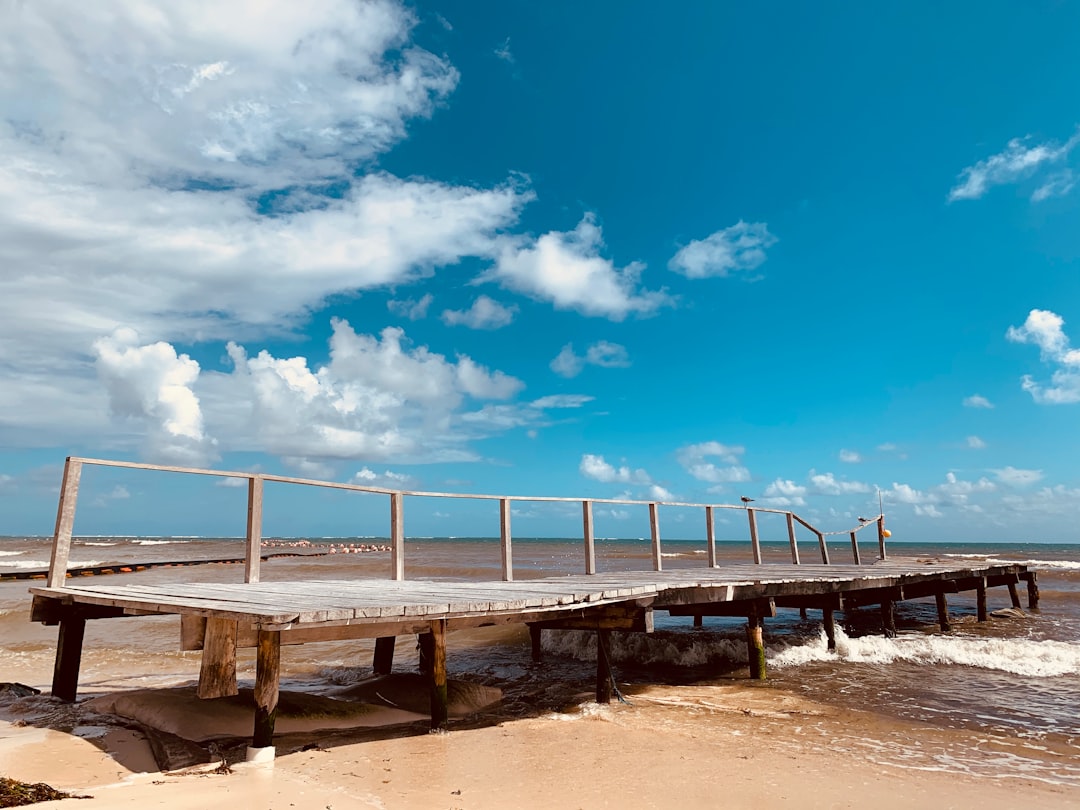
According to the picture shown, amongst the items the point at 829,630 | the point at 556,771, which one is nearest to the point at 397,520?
the point at 556,771

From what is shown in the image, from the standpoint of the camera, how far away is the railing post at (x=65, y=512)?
6961 millimetres

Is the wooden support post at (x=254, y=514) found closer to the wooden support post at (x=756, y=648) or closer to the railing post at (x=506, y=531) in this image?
the railing post at (x=506, y=531)

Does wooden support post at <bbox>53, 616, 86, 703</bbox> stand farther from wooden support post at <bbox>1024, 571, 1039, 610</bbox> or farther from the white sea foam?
wooden support post at <bbox>1024, 571, 1039, 610</bbox>

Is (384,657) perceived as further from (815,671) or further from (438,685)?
(815,671)

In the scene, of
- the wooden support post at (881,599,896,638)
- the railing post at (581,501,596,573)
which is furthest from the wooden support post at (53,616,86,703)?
the wooden support post at (881,599,896,638)

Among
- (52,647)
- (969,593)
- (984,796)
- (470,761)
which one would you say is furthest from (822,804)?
(969,593)

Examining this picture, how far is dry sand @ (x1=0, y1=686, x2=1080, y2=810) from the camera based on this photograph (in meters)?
4.96

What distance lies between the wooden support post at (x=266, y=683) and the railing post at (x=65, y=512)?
2.89 m

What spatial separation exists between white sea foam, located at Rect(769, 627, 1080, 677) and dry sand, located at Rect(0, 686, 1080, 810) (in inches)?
186

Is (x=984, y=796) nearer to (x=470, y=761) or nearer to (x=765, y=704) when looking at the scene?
(x=765, y=704)

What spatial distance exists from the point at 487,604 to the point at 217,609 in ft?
7.37

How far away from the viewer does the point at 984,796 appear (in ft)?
17.8

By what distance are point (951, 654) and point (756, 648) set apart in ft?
14.4

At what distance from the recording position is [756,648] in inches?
408
